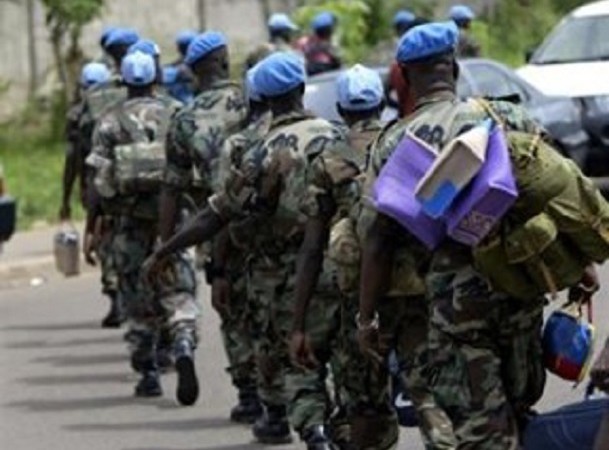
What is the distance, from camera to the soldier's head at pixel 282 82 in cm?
908

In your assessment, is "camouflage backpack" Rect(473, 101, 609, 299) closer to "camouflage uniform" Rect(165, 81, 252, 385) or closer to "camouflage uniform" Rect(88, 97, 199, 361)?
"camouflage uniform" Rect(165, 81, 252, 385)

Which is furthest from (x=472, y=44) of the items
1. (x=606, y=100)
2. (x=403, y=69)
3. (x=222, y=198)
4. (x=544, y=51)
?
(x=403, y=69)

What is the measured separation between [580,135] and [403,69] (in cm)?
1240

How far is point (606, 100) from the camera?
783 inches

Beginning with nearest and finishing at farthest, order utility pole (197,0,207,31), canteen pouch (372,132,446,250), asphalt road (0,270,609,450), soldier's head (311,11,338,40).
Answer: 1. canteen pouch (372,132,446,250)
2. asphalt road (0,270,609,450)
3. soldier's head (311,11,338,40)
4. utility pole (197,0,207,31)

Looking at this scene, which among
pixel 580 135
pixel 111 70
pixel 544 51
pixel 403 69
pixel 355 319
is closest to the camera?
pixel 403 69

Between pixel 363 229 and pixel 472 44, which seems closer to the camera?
pixel 363 229

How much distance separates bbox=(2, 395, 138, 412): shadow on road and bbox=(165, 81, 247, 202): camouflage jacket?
1.66 metres

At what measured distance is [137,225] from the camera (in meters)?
12.2

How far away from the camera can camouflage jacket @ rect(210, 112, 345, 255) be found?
29.4ft

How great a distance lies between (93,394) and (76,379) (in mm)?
738

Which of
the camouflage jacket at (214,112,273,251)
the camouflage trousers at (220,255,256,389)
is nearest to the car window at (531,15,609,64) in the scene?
the camouflage trousers at (220,255,256,389)

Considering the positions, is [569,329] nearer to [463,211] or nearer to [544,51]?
[463,211]

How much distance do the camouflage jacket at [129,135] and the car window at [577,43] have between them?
9084 millimetres
